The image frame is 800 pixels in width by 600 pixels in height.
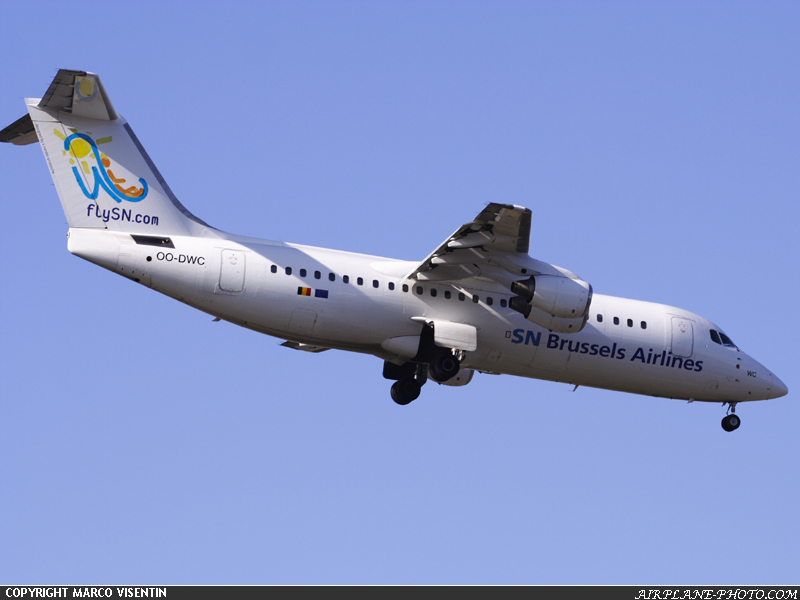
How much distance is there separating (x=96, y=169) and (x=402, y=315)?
6494 millimetres

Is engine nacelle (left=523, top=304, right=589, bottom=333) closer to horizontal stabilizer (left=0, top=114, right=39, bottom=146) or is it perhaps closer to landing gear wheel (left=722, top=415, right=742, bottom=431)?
landing gear wheel (left=722, top=415, right=742, bottom=431)

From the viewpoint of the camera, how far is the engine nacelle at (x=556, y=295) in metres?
21.3

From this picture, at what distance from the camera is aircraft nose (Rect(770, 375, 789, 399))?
2547cm

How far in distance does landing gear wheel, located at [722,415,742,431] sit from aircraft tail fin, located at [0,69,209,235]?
12.8m

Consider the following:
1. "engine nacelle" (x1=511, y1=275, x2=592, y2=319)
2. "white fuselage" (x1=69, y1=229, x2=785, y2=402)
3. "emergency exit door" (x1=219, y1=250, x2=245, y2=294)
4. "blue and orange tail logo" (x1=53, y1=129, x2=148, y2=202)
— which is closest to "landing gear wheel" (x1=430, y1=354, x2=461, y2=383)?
"white fuselage" (x1=69, y1=229, x2=785, y2=402)

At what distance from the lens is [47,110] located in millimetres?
20078

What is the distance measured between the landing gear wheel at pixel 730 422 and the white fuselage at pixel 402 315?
1.68 feet

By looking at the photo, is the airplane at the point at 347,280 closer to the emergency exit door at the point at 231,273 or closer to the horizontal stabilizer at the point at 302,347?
the emergency exit door at the point at 231,273

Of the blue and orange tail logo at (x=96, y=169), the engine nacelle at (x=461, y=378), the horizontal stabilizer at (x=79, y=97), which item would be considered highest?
the horizontal stabilizer at (x=79, y=97)

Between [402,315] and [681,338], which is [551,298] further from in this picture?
[681,338]

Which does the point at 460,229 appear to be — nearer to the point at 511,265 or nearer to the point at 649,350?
the point at 511,265

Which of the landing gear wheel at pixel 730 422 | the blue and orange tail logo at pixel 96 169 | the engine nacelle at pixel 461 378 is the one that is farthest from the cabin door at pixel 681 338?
the blue and orange tail logo at pixel 96 169

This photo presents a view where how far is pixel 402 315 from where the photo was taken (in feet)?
71.4

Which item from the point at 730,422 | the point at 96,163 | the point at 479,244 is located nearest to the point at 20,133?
the point at 96,163
